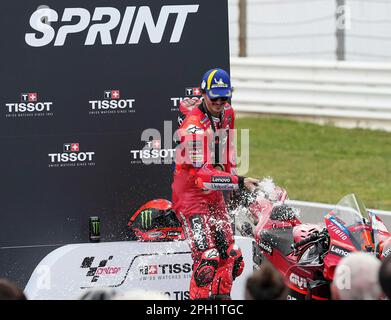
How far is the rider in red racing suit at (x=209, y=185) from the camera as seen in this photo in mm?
8836

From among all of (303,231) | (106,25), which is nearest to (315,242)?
(303,231)

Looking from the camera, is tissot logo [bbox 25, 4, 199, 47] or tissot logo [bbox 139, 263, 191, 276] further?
tissot logo [bbox 25, 4, 199, 47]

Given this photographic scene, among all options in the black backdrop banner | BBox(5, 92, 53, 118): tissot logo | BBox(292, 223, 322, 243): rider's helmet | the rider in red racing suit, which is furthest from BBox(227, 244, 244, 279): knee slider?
BBox(5, 92, 53, 118): tissot logo

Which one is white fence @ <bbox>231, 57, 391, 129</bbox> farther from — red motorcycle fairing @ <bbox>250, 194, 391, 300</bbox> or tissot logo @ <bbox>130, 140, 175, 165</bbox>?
red motorcycle fairing @ <bbox>250, 194, 391, 300</bbox>

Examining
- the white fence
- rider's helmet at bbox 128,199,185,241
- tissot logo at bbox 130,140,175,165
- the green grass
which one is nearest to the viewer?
rider's helmet at bbox 128,199,185,241

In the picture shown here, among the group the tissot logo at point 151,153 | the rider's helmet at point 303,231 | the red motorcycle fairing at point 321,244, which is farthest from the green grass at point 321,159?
the rider's helmet at point 303,231

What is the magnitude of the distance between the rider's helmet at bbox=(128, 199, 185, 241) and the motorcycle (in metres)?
0.72

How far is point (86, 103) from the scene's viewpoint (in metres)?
9.56

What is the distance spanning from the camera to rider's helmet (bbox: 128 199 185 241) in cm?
926

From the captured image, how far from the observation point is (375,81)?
57.0 ft

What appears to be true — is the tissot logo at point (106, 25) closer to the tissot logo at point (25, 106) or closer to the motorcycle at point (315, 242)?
the tissot logo at point (25, 106)

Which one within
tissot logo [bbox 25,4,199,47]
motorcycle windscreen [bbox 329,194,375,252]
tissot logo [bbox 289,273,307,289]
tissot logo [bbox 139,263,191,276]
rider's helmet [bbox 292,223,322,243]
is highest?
tissot logo [bbox 25,4,199,47]

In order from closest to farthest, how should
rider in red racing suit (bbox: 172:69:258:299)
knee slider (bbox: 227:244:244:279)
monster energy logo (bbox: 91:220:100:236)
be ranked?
rider in red racing suit (bbox: 172:69:258:299), knee slider (bbox: 227:244:244:279), monster energy logo (bbox: 91:220:100:236)
